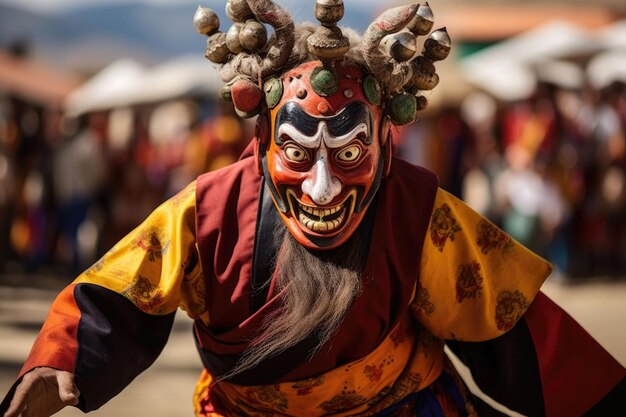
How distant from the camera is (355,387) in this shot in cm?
327

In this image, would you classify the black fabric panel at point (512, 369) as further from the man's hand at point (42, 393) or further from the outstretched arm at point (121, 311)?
the man's hand at point (42, 393)

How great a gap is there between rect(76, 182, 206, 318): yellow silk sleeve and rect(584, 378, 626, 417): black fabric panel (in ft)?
3.98

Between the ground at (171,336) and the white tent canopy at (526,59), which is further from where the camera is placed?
Answer: the white tent canopy at (526,59)

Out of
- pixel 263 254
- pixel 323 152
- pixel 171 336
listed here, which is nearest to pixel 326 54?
pixel 323 152

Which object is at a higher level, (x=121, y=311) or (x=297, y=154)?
(x=297, y=154)

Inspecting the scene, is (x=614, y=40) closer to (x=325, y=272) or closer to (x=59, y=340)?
(x=325, y=272)

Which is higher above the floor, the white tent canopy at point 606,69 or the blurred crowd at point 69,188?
the white tent canopy at point 606,69

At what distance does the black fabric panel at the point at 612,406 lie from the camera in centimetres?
335

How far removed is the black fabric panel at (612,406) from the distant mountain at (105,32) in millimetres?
69908

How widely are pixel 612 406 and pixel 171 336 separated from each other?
15.4ft

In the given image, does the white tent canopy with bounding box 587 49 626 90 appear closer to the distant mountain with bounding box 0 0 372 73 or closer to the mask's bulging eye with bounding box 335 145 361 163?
the mask's bulging eye with bounding box 335 145 361 163

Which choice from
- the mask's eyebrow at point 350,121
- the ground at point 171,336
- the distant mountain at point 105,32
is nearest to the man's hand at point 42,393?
the mask's eyebrow at point 350,121

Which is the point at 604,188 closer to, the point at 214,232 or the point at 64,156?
the point at 64,156

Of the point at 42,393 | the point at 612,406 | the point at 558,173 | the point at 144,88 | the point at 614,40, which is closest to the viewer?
the point at 42,393
